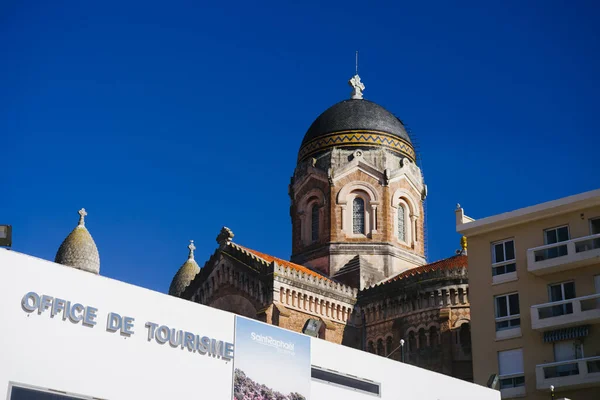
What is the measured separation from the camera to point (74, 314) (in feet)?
62.4

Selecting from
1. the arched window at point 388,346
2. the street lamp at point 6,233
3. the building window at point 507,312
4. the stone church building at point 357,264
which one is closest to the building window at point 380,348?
the stone church building at point 357,264

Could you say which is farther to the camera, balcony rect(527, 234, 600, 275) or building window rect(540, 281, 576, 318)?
building window rect(540, 281, 576, 318)

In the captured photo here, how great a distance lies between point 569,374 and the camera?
30500mm

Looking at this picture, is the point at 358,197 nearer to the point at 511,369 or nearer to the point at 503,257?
A: the point at 503,257

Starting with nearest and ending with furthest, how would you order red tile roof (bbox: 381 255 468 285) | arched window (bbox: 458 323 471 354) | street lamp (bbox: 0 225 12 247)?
street lamp (bbox: 0 225 12 247) < arched window (bbox: 458 323 471 354) < red tile roof (bbox: 381 255 468 285)

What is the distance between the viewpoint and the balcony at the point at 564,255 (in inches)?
1223

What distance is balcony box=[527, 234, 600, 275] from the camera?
3106 cm

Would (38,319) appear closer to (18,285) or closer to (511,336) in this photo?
(18,285)

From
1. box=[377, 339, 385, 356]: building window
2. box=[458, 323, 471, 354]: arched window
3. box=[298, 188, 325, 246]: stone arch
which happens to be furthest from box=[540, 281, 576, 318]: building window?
box=[298, 188, 325, 246]: stone arch

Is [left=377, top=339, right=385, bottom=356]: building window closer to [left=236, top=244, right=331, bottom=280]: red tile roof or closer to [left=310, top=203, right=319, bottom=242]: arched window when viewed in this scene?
[left=236, top=244, right=331, bottom=280]: red tile roof

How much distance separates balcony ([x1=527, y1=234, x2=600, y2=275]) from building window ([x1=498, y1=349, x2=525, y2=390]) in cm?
294

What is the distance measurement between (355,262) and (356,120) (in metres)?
8.64

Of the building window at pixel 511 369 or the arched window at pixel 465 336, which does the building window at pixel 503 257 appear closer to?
the building window at pixel 511 369

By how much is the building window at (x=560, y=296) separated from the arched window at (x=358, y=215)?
65.3ft
